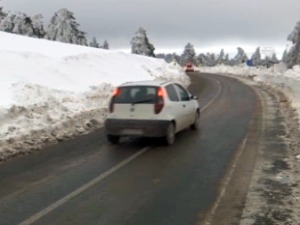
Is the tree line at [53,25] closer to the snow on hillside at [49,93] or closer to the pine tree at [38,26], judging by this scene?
the pine tree at [38,26]

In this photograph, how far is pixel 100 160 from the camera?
35.2ft

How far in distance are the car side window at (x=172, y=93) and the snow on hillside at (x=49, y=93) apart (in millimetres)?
2990

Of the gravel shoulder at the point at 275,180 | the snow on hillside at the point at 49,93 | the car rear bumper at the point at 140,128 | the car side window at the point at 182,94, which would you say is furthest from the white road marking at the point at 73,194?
the car side window at the point at 182,94

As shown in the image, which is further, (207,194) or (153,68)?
(153,68)

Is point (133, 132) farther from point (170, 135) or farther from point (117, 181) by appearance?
point (117, 181)

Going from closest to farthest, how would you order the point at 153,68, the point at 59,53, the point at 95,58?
the point at 59,53, the point at 95,58, the point at 153,68

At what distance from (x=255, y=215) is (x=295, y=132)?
7.84 meters

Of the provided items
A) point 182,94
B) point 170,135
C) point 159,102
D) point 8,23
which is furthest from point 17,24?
point 170,135

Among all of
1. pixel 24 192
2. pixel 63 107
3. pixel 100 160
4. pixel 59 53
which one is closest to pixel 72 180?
pixel 24 192

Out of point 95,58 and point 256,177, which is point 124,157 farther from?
point 95,58

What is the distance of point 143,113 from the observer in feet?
41.8

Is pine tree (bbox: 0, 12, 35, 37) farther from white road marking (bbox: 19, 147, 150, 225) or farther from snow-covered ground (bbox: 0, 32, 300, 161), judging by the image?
white road marking (bbox: 19, 147, 150, 225)

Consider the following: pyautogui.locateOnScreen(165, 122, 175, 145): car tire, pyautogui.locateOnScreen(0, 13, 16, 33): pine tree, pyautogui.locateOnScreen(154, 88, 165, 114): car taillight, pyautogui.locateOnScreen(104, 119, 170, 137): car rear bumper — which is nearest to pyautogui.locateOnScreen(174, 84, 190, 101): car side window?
pyautogui.locateOnScreen(154, 88, 165, 114): car taillight

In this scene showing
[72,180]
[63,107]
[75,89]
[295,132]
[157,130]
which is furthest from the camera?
[75,89]
